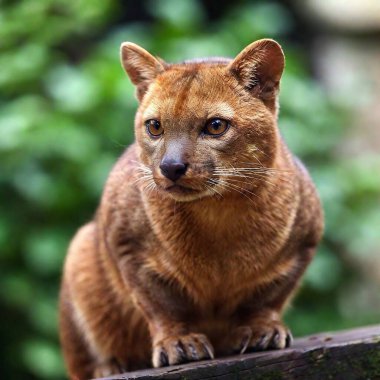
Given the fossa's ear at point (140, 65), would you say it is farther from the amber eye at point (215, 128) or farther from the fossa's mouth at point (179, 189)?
the fossa's mouth at point (179, 189)

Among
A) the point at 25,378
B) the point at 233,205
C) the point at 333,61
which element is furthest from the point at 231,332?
the point at 333,61

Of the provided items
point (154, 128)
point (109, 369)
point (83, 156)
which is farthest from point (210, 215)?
point (83, 156)

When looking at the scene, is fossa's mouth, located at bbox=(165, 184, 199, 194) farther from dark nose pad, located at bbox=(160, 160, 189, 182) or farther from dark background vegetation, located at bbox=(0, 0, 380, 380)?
dark background vegetation, located at bbox=(0, 0, 380, 380)

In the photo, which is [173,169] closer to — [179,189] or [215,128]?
[179,189]

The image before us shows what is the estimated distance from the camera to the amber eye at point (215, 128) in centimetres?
393

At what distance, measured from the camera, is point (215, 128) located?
394cm

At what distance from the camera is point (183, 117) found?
3916 mm

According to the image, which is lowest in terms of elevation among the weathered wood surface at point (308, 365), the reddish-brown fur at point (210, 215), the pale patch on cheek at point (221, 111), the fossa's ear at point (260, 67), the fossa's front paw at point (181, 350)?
the fossa's front paw at point (181, 350)

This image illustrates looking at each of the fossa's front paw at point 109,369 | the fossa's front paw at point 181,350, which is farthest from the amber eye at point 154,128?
the fossa's front paw at point 109,369

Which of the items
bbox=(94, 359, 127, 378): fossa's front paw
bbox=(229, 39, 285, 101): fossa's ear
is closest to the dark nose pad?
bbox=(229, 39, 285, 101): fossa's ear

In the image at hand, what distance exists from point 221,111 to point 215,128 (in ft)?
0.31

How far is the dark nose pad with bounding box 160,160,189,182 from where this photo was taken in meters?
3.79

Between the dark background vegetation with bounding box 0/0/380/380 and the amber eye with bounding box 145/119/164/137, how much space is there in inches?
80.0

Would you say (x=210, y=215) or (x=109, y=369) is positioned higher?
(x=210, y=215)
